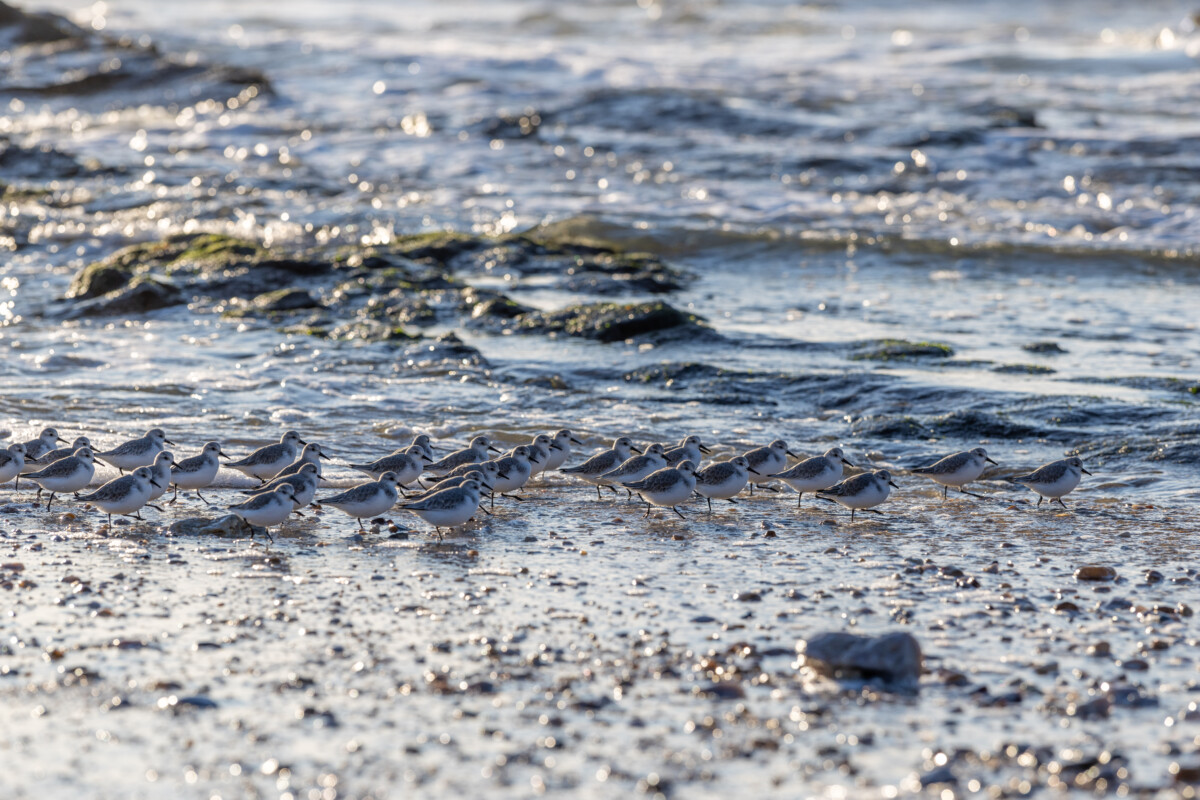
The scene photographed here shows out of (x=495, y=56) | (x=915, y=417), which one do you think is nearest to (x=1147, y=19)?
(x=495, y=56)

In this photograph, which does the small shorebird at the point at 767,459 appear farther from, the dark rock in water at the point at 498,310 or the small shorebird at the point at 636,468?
the dark rock in water at the point at 498,310

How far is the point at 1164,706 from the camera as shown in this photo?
18.8 feet

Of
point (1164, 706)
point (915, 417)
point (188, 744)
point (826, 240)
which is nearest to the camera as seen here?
point (188, 744)

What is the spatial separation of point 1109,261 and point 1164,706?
1401 cm

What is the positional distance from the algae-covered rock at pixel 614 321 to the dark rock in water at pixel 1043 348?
10.7ft

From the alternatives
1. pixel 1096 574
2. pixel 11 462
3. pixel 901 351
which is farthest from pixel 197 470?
pixel 901 351

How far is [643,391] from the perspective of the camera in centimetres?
1259

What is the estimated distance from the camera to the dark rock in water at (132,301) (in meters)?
15.1

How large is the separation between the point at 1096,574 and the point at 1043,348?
6584mm

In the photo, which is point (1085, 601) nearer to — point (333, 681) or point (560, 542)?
point (560, 542)

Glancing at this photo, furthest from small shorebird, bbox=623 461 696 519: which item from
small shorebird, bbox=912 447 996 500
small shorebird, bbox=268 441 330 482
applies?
small shorebird, bbox=268 441 330 482

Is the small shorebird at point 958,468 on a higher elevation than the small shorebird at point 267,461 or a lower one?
lower

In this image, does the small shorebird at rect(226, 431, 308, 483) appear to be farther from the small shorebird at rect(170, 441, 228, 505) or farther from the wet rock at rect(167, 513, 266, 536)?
the wet rock at rect(167, 513, 266, 536)

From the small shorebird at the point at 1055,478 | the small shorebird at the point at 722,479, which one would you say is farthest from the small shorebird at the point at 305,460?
the small shorebird at the point at 1055,478
